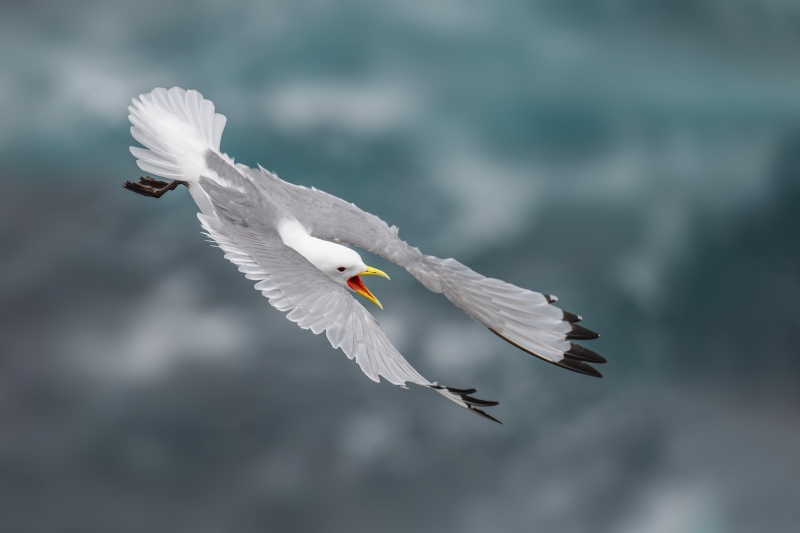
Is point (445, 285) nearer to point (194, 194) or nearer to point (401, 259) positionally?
point (401, 259)

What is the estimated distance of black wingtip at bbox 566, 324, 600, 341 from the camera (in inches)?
118

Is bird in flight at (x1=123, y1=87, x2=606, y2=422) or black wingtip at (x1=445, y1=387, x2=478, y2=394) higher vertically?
bird in flight at (x1=123, y1=87, x2=606, y2=422)

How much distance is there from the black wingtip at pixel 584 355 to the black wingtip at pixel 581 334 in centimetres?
3

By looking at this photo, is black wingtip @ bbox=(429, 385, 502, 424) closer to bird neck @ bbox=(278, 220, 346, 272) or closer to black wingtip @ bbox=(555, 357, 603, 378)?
black wingtip @ bbox=(555, 357, 603, 378)

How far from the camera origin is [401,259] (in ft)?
10.6

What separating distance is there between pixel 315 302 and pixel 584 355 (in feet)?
2.68

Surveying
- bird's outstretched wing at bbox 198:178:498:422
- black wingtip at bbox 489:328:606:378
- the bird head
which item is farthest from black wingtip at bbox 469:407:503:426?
the bird head

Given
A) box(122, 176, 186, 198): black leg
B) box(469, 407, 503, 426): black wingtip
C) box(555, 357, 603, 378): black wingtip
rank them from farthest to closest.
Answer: box(122, 176, 186, 198): black leg < box(555, 357, 603, 378): black wingtip < box(469, 407, 503, 426): black wingtip

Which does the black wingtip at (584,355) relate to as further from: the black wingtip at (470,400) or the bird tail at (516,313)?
the black wingtip at (470,400)

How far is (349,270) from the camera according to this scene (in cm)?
309

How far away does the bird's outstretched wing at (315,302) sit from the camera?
107 inches

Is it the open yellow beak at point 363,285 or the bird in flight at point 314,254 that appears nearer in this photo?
the bird in flight at point 314,254

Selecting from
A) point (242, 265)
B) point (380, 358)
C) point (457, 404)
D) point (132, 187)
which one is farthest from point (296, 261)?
point (132, 187)

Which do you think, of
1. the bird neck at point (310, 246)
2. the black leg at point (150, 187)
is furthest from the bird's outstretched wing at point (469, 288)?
the black leg at point (150, 187)
